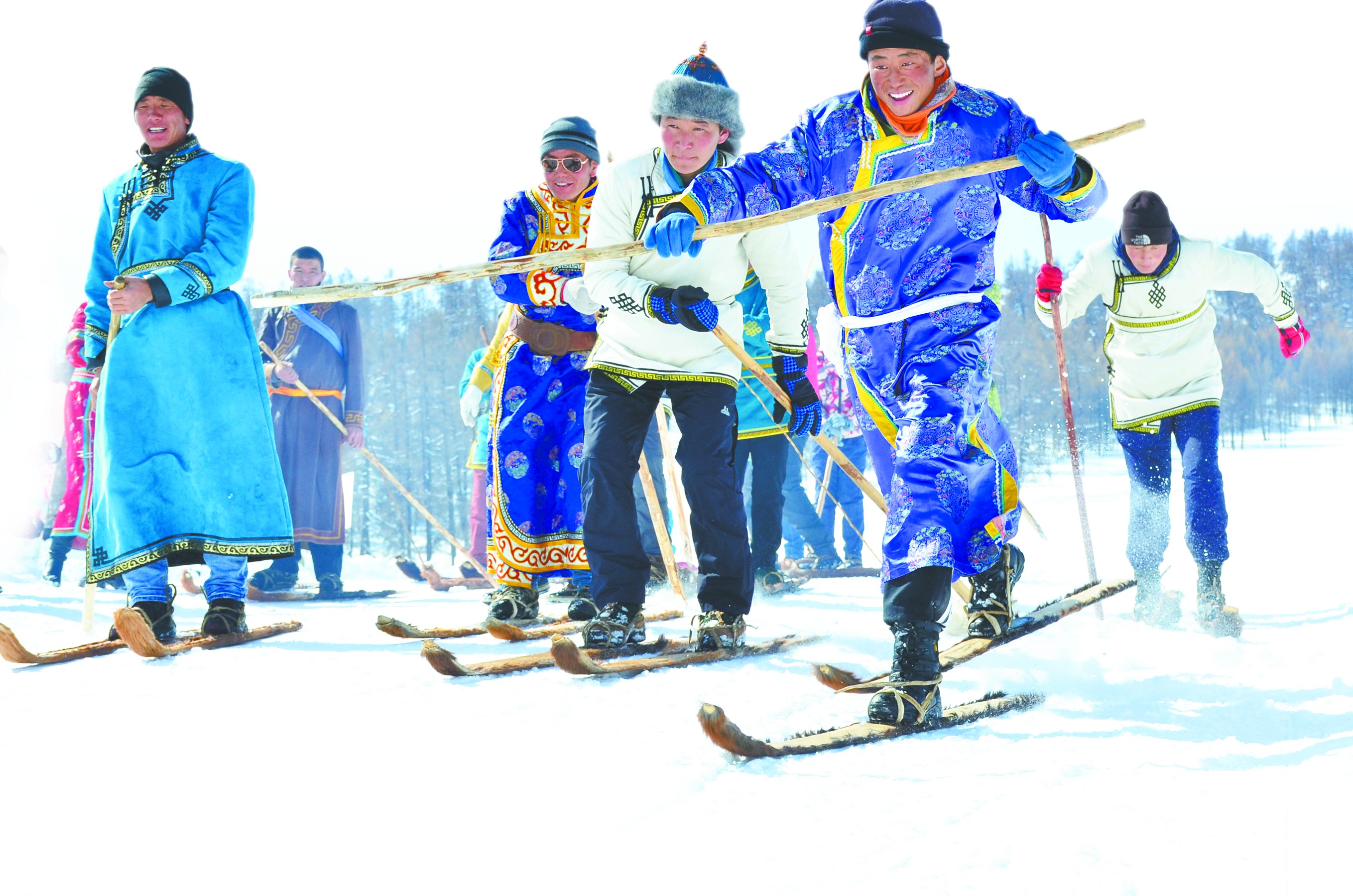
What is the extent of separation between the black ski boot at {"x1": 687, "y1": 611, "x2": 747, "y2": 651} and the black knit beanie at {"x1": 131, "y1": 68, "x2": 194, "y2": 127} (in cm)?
266

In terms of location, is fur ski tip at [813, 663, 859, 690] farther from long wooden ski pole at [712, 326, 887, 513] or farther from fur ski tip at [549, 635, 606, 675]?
long wooden ski pole at [712, 326, 887, 513]

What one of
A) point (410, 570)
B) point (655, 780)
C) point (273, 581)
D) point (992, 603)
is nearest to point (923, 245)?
point (992, 603)

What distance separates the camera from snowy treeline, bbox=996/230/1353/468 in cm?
4869

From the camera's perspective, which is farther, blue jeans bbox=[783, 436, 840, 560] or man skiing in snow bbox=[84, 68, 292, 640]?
blue jeans bbox=[783, 436, 840, 560]

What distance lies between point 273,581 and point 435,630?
3.39 m

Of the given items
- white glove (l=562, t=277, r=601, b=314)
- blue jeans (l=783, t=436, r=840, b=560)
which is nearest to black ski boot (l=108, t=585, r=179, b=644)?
white glove (l=562, t=277, r=601, b=314)

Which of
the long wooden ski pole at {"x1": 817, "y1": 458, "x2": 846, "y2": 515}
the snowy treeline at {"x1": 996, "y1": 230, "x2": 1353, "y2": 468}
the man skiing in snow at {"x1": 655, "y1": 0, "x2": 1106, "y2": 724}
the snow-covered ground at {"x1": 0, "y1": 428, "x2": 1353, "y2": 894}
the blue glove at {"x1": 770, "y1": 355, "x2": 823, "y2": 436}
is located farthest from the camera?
the snowy treeline at {"x1": 996, "y1": 230, "x2": 1353, "y2": 468}

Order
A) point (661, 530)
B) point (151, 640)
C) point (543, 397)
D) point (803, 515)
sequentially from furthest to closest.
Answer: point (803, 515)
point (661, 530)
point (543, 397)
point (151, 640)

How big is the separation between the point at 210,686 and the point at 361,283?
118cm

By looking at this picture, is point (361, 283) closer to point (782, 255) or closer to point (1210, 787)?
point (782, 255)

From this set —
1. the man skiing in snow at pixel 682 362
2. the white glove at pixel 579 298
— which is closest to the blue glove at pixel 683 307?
the man skiing in snow at pixel 682 362

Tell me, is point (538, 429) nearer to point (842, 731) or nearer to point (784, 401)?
point (784, 401)

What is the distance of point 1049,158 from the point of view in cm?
263

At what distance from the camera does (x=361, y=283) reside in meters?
2.91
